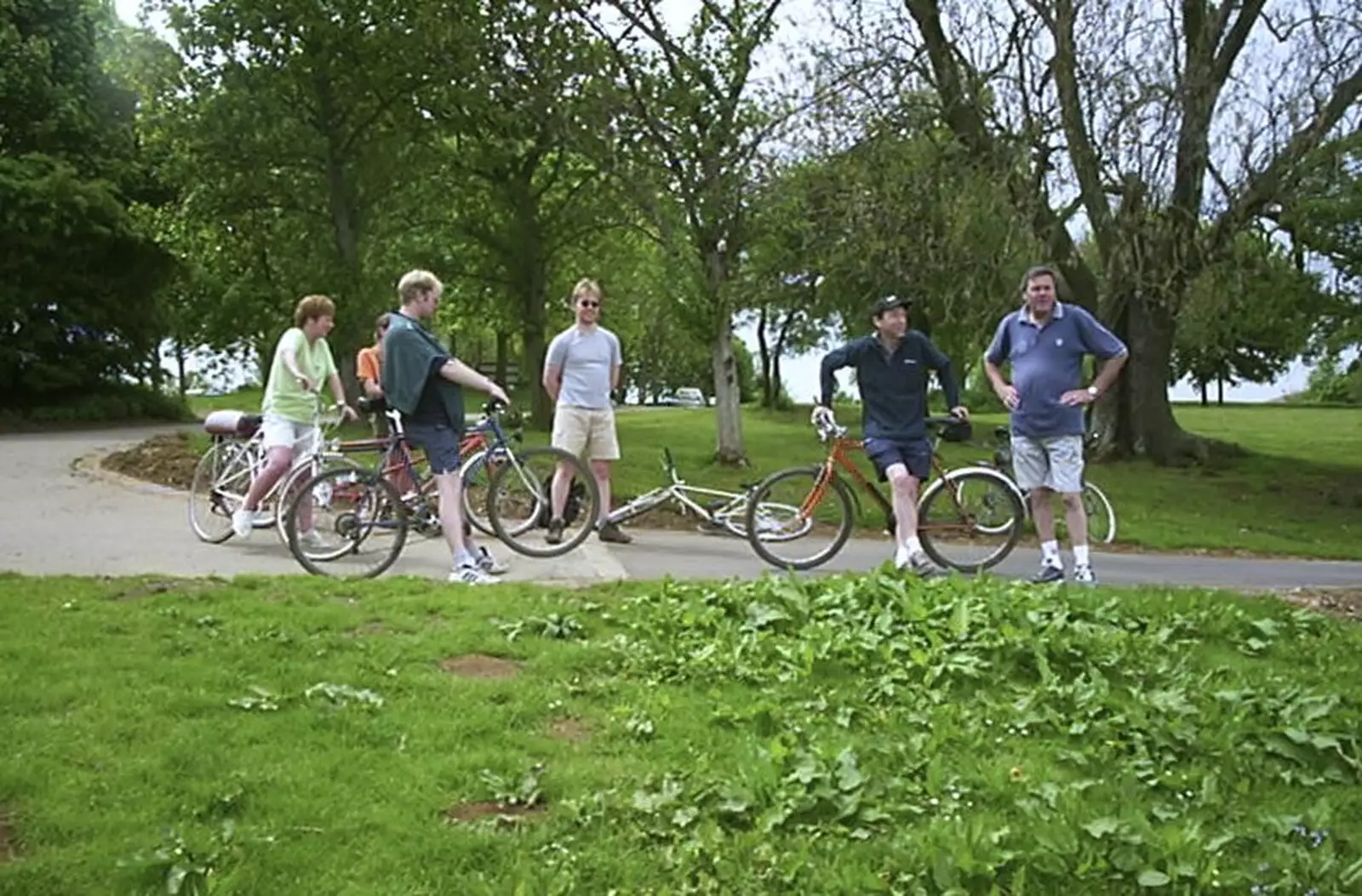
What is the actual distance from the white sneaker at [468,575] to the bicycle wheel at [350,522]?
24.0 inches

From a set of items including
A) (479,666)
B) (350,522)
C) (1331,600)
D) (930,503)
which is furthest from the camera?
(930,503)

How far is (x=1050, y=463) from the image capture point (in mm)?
7715

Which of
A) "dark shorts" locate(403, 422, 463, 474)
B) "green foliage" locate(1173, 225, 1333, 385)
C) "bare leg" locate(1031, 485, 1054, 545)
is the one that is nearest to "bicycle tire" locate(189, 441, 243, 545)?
"dark shorts" locate(403, 422, 463, 474)

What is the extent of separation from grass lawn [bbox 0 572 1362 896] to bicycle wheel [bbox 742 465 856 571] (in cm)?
203

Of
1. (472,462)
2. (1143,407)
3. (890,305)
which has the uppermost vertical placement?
(890,305)

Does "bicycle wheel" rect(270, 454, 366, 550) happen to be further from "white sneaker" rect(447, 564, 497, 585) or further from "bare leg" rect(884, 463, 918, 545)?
"bare leg" rect(884, 463, 918, 545)

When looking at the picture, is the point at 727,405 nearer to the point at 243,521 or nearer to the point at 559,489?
the point at 559,489

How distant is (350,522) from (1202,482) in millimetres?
17527

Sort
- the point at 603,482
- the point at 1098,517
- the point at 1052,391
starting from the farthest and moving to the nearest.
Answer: the point at 1098,517 < the point at 603,482 < the point at 1052,391

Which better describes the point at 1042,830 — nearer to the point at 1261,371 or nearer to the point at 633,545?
the point at 633,545

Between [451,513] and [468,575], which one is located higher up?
[451,513]

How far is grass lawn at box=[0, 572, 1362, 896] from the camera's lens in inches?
128

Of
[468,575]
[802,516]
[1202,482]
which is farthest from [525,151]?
[468,575]

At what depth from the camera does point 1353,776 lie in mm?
4074
